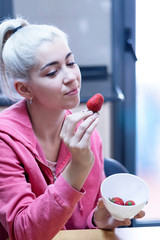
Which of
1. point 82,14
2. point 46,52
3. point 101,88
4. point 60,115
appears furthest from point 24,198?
point 82,14

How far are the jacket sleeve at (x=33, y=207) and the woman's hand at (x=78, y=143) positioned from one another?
0.03 metres

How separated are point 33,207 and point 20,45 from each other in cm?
50

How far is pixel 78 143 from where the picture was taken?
2.58 feet

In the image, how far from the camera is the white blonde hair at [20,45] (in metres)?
0.98

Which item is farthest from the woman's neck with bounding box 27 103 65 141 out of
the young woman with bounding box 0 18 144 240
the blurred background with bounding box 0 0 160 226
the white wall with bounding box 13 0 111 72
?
the white wall with bounding box 13 0 111 72

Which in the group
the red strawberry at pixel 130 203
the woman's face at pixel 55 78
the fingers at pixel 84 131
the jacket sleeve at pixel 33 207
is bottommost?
the red strawberry at pixel 130 203

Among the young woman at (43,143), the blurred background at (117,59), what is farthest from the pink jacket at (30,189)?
the blurred background at (117,59)

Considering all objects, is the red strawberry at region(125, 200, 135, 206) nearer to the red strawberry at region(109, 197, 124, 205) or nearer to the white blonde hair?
the red strawberry at region(109, 197, 124, 205)

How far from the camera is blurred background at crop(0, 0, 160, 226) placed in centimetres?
180

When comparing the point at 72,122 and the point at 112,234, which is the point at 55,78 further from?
the point at 112,234

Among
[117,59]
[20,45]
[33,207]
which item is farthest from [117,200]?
[117,59]

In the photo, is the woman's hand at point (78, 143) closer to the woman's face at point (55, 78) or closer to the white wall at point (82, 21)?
the woman's face at point (55, 78)

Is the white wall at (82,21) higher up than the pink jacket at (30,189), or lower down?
higher up

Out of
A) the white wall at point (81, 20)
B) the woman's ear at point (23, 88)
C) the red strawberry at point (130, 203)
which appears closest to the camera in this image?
the red strawberry at point (130, 203)
